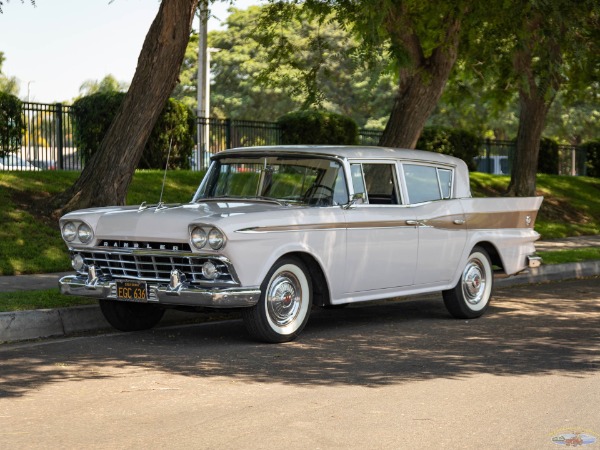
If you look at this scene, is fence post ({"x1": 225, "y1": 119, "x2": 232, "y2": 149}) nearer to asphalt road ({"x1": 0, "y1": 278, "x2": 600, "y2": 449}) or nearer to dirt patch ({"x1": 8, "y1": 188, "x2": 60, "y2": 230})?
dirt patch ({"x1": 8, "y1": 188, "x2": 60, "y2": 230})

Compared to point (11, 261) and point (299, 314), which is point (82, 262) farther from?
point (11, 261)

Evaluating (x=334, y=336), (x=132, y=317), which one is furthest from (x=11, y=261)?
(x=334, y=336)

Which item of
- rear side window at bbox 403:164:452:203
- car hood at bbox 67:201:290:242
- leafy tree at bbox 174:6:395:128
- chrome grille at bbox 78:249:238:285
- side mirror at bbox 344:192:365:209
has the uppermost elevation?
leafy tree at bbox 174:6:395:128

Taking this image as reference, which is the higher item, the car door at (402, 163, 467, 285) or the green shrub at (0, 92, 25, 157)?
the green shrub at (0, 92, 25, 157)

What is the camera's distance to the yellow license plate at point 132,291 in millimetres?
9188

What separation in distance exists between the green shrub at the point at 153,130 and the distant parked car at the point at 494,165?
14667 millimetres

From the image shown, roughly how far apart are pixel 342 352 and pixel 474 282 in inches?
118

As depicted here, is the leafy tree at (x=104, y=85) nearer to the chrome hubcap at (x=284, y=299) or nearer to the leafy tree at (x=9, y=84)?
the leafy tree at (x=9, y=84)

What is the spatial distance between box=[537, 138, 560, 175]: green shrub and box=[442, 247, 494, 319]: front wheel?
2487 centimetres

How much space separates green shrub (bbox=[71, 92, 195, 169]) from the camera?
22375 mm

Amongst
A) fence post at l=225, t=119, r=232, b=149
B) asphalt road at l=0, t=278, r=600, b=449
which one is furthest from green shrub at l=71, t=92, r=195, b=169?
asphalt road at l=0, t=278, r=600, b=449

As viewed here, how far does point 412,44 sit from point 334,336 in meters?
7.70

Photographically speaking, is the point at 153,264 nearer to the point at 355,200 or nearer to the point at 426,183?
the point at 355,200

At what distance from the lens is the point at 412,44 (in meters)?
16.6
